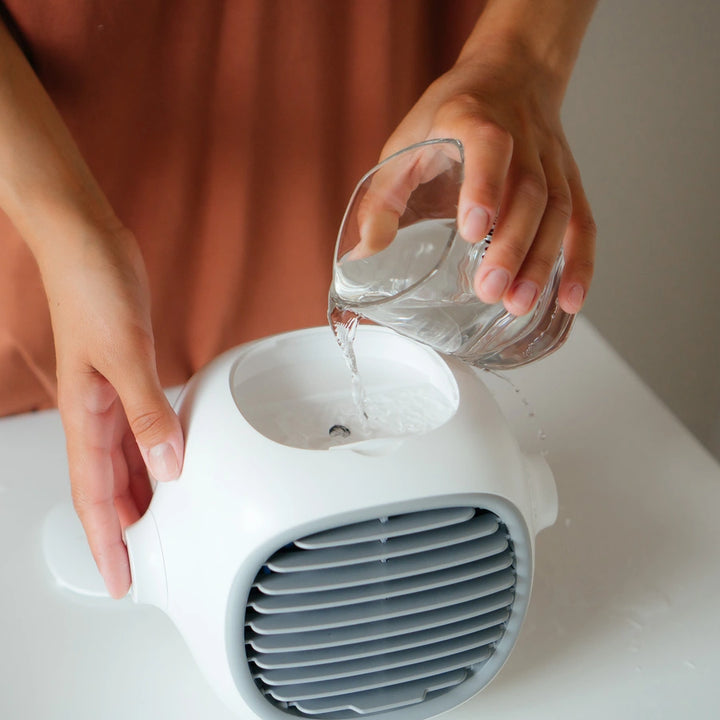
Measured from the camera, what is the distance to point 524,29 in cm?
71

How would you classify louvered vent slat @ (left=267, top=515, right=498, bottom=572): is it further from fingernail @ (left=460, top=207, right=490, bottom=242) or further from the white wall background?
the white wall background

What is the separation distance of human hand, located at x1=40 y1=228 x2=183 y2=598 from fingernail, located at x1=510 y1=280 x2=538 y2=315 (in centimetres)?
22

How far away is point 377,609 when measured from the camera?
1.68ft

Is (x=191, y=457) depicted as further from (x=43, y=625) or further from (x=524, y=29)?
(x=524, y=29)

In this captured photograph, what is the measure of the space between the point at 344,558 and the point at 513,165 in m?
0.28

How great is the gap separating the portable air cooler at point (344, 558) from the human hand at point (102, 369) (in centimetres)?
3

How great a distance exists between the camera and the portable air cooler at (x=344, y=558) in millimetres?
490

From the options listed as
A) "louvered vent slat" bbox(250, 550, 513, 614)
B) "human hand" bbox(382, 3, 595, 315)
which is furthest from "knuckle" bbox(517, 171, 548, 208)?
"louvered vent slat" bbox(250, 550, 513, 614)

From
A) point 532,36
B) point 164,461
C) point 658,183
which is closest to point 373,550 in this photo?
point 164,461

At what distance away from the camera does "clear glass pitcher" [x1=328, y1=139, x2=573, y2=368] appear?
51cm

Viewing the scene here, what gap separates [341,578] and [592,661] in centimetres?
23

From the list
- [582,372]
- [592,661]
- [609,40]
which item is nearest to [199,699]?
[592,661]

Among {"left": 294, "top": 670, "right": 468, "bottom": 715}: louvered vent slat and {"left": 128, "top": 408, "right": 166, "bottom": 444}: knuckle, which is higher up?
{"left": 128, "top": 408, "right": 166, "bottom": 444}: knuckle

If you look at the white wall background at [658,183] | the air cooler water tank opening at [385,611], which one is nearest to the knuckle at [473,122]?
the air cooler water tank opening at [385,611]
